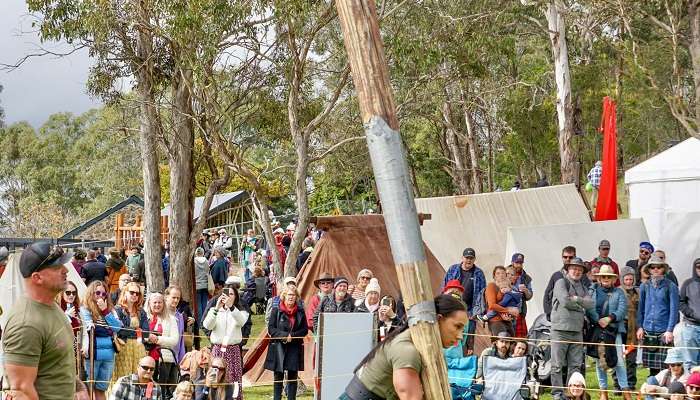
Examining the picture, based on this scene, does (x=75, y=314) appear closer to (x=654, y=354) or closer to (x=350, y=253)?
(x=350, y=253)

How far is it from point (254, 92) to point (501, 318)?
30.5ft

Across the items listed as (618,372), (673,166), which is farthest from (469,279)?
(673,166)

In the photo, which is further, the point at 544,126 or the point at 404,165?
the point at 544,126

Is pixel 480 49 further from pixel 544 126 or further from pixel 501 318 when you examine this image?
pixel 544 126

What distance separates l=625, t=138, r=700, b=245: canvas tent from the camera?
20.3m

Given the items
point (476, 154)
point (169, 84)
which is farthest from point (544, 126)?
point (169, 84)

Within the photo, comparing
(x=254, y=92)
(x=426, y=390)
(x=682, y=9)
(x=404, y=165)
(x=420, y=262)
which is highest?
(x=682, y=9)

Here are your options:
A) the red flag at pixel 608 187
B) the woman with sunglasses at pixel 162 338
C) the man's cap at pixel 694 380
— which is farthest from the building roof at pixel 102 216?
the man's cap at pixel 694 380

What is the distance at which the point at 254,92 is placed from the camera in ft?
67.9

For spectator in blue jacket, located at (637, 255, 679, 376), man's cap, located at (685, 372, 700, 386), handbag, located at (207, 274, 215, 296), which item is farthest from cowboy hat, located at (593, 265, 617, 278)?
handbag, located at (207, 274, 215, 296)

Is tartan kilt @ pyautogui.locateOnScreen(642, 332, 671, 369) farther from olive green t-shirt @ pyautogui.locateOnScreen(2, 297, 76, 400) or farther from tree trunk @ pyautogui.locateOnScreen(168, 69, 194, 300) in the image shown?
olive green t-shirt @ pyautogui.locateOnScreen(2, 297, 76, 400)

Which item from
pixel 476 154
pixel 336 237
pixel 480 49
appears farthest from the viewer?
pixel 476 154

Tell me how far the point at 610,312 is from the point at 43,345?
8779 mm

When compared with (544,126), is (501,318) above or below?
below
